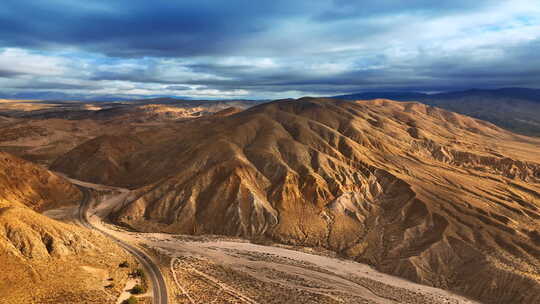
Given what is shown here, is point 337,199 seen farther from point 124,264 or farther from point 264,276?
point 124,264

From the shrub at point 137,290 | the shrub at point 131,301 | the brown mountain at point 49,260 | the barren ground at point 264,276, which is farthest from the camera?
the barren ground at point 264,276

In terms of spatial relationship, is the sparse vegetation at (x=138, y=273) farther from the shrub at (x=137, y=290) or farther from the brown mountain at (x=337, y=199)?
the brown mountain at (x=337, y=199)

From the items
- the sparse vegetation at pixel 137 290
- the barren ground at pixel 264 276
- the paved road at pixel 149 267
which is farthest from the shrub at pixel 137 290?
the barren ground at pixel 264 276

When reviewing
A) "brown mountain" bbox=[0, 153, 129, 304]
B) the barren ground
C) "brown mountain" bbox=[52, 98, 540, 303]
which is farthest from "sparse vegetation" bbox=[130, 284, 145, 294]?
"brown mountain" bbox=[52, 98, 540, 303]

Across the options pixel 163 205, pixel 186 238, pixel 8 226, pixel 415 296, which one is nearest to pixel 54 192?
pixel 163 205

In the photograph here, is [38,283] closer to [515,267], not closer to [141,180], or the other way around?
[141,180]

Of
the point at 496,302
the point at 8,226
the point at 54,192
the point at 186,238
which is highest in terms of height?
the point at 8,226
